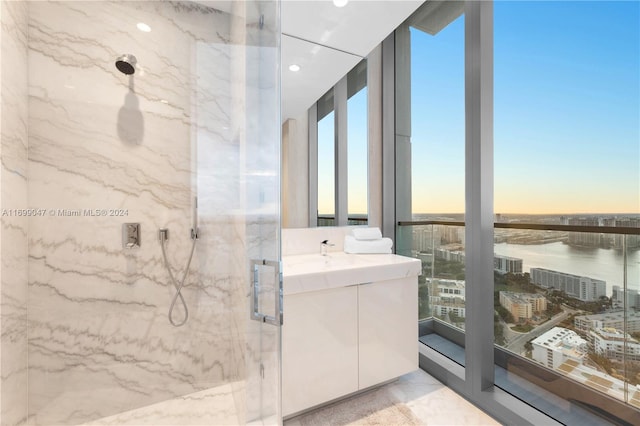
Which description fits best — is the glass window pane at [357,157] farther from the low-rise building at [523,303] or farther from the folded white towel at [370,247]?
the low-rise building at [523,303]

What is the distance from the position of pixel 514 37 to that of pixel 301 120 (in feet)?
4.22

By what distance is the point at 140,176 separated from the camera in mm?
1657

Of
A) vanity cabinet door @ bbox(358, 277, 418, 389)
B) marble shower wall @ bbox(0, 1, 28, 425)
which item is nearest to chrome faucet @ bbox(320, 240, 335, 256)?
vanity cabinet door @ bbox(358, 277, 418, 389)

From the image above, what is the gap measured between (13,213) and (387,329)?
76.7 inches

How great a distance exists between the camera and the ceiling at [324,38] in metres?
1.69

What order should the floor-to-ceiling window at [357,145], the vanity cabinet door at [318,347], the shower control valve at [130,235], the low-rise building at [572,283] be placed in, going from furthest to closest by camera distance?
the floor-to-ceiling window at [357,145] < the shower control valve at [130,235] < the vanity cabinet door at [318,347] < the low-rise building at [572,283]

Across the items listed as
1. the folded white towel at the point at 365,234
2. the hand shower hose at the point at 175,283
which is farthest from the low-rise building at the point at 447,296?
the hand shower hose at the point at 175,283

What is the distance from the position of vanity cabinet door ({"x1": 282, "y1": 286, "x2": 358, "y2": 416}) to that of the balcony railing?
2.88 feet

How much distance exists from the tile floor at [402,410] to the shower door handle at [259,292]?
2.71 ft

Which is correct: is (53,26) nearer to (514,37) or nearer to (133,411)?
(133,411)

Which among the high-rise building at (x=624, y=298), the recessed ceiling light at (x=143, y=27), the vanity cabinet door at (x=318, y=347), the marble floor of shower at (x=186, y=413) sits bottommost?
the marble floor of shower at (x=186, y=413)

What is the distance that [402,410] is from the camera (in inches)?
62.8

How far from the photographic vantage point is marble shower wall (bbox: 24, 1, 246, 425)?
1.49 meters

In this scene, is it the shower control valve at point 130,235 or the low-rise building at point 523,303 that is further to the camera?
the shower control valve at point 130,235
